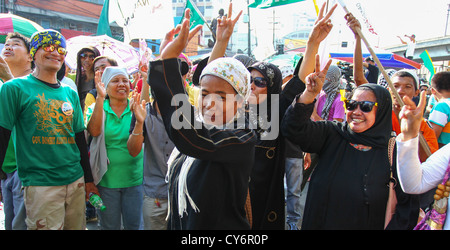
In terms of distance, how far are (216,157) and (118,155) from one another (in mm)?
2024

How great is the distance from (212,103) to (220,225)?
1.95 ft

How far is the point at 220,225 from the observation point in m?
1.56

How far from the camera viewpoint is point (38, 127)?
2580mm

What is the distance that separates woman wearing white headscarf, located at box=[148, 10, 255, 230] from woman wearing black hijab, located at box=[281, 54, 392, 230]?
2.36 feet

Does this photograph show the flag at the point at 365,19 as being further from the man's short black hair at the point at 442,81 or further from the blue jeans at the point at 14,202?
the blue jeans at the point at 14,202

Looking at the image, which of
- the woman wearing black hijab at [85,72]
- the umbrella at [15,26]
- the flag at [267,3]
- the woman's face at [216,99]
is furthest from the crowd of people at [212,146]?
the umbrella at [15,26]

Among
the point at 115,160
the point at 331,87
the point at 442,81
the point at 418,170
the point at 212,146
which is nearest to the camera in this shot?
the point at 212,146

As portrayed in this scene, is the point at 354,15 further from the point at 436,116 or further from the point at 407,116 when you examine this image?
the point at 436,116

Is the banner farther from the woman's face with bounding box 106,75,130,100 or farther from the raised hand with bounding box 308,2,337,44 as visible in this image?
the raised hand with bounding box 308,2,337,44

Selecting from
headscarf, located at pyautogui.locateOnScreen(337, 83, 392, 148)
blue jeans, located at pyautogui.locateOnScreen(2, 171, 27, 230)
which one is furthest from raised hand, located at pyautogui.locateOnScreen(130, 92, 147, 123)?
headscarf, located at pyautogui.locateOnScreen(337, 83, 392, 148)

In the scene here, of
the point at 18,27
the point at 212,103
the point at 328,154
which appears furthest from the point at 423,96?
the point at 18,27

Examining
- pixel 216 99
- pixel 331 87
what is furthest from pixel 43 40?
pixel 331 87

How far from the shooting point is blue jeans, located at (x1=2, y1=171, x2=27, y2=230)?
9.05 ft

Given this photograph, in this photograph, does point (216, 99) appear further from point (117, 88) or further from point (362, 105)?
point (117, 88)
